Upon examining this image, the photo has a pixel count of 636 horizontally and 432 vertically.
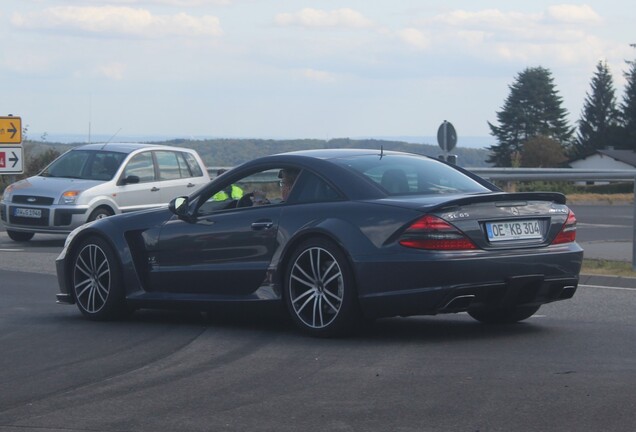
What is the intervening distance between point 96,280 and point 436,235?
3313mm

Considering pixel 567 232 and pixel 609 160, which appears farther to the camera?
pixel 609 160

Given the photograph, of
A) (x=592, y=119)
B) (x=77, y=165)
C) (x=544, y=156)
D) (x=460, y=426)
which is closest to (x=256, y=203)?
(x=460, y=426)

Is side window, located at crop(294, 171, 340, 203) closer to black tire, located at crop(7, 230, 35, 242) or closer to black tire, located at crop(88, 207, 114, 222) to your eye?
black tire, located at crop(88, 207, 114, 222)

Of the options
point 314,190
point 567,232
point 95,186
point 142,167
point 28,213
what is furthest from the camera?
point 142,167

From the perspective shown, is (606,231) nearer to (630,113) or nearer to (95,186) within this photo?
(95,186)

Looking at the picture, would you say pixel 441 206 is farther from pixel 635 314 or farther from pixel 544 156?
pixel 544 156

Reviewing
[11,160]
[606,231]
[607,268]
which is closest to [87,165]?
[11,160]

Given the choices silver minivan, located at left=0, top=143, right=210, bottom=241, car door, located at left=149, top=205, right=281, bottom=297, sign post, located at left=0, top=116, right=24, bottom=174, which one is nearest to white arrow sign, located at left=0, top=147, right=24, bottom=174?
sign post, located at left=0, top=116, right=24, bottom=174

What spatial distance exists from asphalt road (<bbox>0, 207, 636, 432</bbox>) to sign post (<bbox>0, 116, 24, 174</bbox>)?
50.6 ft

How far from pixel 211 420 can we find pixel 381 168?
11.5 feet

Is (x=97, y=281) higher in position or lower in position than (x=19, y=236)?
higher

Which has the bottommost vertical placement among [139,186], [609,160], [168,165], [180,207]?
[609,160]

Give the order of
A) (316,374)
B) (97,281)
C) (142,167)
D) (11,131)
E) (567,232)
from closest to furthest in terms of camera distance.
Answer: (316,374) < (567,232) < (97,281) < (142,167) < (11,131)

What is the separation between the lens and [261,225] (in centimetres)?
930
